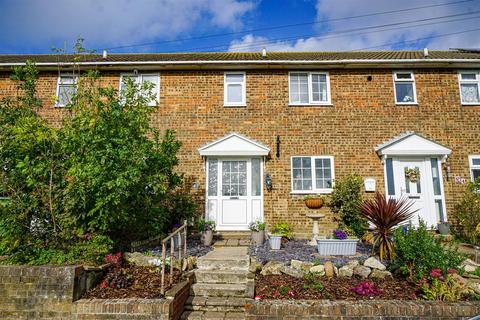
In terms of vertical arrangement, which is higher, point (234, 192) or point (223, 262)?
point (234, 192)

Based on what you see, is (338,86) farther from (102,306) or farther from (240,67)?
(102,306)

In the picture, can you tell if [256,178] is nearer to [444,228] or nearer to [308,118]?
[308,118]

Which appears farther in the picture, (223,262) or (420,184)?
(420,184)

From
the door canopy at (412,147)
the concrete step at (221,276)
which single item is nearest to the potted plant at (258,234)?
the concrete step at (221,276)

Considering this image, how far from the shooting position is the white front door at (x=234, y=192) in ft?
32.3

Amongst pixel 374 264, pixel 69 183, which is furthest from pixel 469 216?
pixel 69 183

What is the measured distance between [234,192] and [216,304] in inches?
195

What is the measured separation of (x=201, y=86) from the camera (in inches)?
422

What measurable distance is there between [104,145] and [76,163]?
0.64 meters

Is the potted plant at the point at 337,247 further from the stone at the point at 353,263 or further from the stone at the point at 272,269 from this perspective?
the stone at the point at 272,269

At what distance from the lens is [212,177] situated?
33.3 ft

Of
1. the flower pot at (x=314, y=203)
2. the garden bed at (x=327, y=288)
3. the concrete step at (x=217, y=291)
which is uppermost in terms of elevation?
the flower pot at (x=314, y=203)

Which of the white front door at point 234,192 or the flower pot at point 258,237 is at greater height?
the white front door at point 234,192

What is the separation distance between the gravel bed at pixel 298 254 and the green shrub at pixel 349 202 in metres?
0.84
